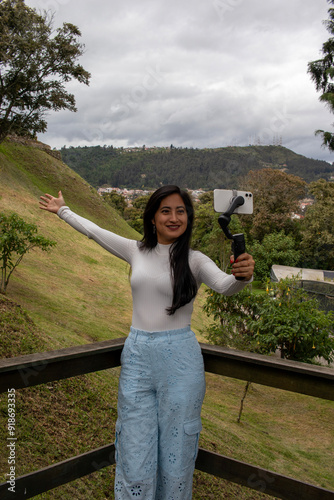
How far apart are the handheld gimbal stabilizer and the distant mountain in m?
39.9

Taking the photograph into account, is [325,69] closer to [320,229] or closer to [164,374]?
[320,229]

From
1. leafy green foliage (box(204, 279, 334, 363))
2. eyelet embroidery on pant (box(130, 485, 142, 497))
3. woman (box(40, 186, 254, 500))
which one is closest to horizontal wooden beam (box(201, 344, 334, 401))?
woman (box(40, 186, 254, 500))

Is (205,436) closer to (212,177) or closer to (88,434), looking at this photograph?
(88,434)

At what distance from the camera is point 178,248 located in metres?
1.92

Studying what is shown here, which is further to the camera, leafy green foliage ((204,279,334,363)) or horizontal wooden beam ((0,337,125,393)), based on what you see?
leafy green foliage ((204,279,334,363))

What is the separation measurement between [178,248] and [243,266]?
367 millimetres

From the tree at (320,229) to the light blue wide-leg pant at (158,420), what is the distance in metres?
28.6

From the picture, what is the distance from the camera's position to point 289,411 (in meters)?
7.19

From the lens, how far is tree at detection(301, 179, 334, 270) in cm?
2875

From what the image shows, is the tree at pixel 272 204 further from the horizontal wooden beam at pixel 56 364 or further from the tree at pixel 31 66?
the horizontal wooden beam at pixel 56 364

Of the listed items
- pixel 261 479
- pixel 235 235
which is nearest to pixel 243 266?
pixel 235 235

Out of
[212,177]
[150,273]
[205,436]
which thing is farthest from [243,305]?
[212,177]

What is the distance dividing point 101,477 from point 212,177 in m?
50.4

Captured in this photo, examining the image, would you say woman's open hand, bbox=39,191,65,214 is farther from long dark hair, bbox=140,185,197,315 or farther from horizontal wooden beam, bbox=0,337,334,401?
horizontal wooden beam, bbox=0,337,334,401
